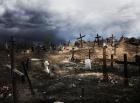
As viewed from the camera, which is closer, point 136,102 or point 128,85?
point 136,102

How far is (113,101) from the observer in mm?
24250

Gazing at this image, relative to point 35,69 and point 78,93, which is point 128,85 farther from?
point 35,69

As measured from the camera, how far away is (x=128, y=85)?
97.3 ft

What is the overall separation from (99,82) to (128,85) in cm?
338

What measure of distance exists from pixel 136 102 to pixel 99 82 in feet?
27.9

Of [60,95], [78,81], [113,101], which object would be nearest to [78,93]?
[60,95]

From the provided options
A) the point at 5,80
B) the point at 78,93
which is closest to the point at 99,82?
the point at 78,93

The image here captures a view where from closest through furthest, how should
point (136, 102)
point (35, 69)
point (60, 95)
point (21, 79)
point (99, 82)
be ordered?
point (136, 102) < point (60, 95) < point (99, 82) < point (21, 79) < point (35, 69)

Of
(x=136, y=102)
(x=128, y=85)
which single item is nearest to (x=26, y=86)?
(x=128, y=85)

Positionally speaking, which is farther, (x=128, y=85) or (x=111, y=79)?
(x=111, y=79)

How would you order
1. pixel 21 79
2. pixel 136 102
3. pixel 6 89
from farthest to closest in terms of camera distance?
1. pixel 21 79
2. pixel 6 89
3. pixel 136 102

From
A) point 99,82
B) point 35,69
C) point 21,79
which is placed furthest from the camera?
point 35,69

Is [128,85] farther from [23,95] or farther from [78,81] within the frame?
[23,95]

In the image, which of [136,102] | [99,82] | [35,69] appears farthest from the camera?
[35,69]
